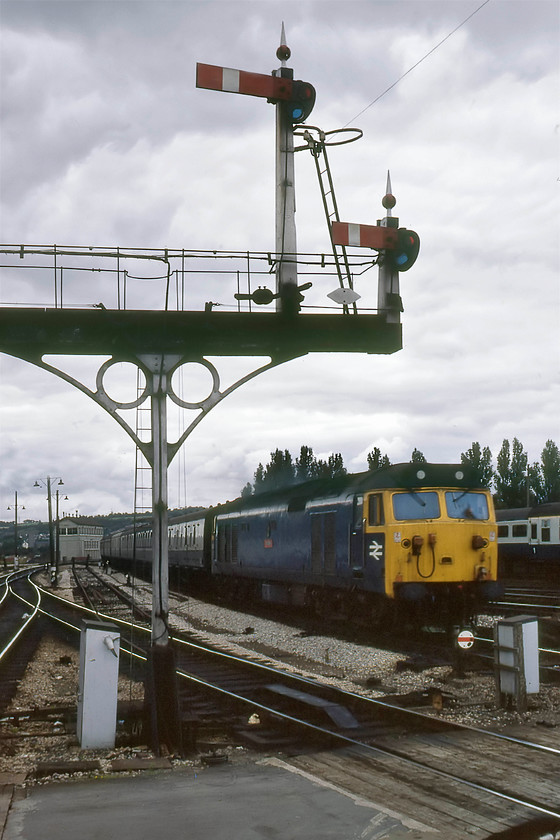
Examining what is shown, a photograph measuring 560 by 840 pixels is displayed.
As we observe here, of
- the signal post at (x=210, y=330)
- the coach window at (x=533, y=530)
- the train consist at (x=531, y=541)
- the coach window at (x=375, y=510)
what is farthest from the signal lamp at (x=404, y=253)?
the coach window at (x=533, y=530)

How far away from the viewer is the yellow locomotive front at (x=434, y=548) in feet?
47.1

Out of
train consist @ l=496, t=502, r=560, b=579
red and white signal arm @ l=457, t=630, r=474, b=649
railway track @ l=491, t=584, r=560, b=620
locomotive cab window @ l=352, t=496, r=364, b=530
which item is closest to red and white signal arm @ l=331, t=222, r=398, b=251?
red and white signal arm @ l=457, t=630, r=474, b=649

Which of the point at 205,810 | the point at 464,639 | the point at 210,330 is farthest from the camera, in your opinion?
the point at 464,639

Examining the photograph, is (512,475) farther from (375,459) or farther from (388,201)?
(388,201)

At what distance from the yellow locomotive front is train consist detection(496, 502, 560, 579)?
68.0 feet

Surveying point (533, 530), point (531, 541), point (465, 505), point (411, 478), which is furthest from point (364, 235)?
point (531, 541)

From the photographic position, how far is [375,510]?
1499 centimetres

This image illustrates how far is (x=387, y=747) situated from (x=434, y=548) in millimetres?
6858

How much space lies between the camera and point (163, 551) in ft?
28.0

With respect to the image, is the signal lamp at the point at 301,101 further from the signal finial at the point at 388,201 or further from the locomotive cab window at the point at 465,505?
the locomotive cab window at the point at 465,505

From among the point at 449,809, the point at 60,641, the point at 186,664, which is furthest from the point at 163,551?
the point at 60,641

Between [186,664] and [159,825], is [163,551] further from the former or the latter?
[186,664]

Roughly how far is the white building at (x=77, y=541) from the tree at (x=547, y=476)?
178 ft

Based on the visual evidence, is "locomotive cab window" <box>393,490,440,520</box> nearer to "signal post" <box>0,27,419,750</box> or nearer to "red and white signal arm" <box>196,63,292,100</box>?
"signal post" <box>0,27,419,750</box>
